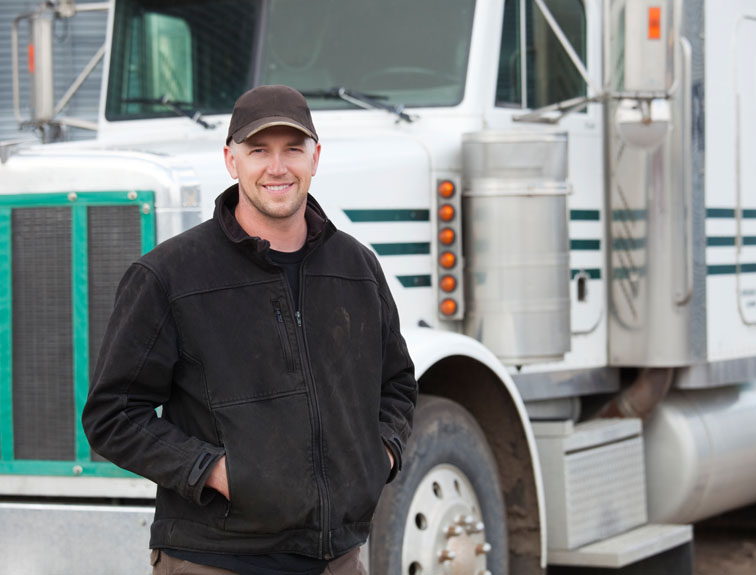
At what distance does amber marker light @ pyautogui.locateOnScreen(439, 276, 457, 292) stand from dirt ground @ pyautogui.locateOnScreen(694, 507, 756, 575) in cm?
285

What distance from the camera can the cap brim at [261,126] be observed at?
9.62ft

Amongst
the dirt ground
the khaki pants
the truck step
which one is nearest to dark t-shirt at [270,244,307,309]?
the khaki pants

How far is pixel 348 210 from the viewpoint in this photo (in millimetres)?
4812

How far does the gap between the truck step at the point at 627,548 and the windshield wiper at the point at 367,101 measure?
72.2 inches

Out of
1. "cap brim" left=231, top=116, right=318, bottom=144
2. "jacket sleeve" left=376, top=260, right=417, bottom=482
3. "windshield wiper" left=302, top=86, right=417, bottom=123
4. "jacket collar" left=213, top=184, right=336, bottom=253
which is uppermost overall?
"windshield wiper" left=302, top=86, right=417, bottom=123

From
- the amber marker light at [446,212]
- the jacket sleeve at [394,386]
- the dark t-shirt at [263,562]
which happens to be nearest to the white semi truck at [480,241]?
the amber marker light at [446,212]

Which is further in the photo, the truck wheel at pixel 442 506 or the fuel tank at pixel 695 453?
the fuel tank at pixel 695 453

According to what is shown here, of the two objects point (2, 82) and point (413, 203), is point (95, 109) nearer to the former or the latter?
point (2, 82)

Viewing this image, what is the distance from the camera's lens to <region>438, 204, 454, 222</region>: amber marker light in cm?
510

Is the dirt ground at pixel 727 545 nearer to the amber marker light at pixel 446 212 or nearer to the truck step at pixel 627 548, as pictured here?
the truck step at pixel 627 548

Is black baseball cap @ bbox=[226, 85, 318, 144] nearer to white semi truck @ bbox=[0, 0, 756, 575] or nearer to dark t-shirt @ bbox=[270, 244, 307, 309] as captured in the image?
dark t-shirt @ bbox=[270, 244, 307, 309]

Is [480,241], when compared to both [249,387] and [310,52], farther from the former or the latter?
[249,387]

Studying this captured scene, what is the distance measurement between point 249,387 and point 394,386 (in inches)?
21.6

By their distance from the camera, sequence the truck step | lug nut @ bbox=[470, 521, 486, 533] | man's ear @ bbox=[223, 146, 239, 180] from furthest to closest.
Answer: the truck step, lug nut @ bbox=[470, 521, 486, 533], man's ear @ bbox=[223, 146, 239, 180]
